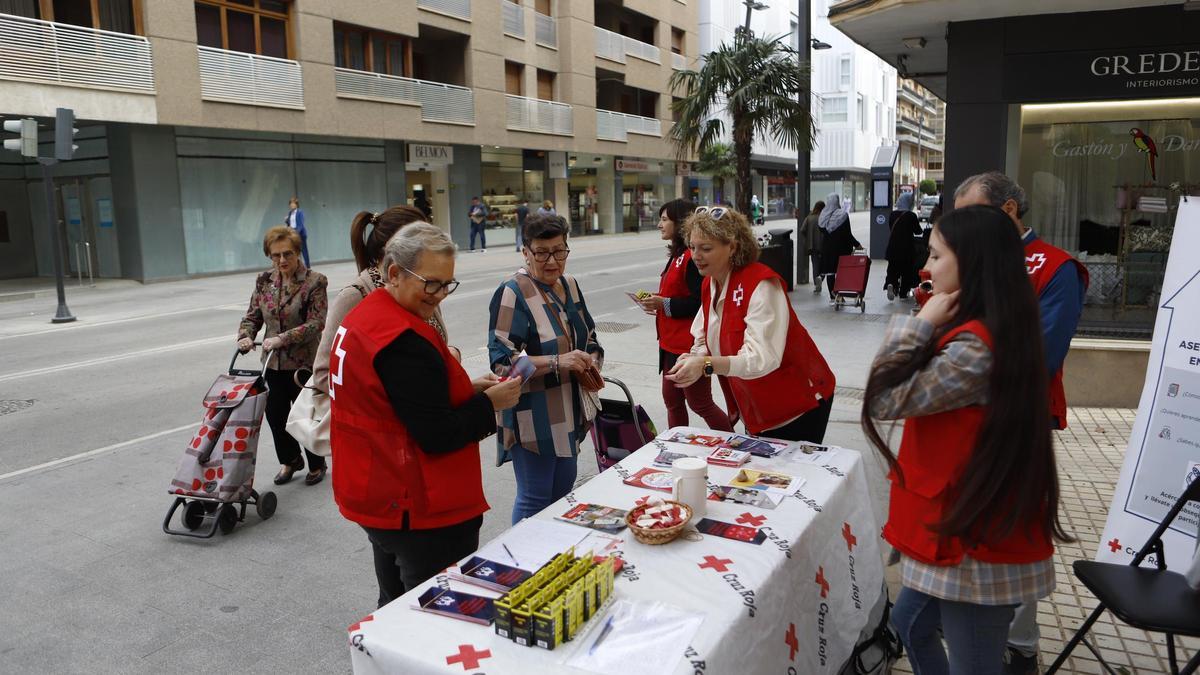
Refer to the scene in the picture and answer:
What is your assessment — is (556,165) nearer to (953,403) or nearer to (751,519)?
(751,519)

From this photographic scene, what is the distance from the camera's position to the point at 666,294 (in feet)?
18.3

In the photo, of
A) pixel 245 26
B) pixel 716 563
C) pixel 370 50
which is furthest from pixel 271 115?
pixel 716 563

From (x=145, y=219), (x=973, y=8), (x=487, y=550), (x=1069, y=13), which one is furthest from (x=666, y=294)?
(x=145, y=219)

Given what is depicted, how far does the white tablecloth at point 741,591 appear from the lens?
6.83 feet

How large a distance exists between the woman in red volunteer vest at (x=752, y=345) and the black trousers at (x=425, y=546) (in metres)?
1.14

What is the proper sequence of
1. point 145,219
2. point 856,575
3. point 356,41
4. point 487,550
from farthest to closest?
point 356,41
point 145,219
point 856,575
point 487,550

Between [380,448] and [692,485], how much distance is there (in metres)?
1.04

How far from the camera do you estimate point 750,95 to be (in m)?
14.2

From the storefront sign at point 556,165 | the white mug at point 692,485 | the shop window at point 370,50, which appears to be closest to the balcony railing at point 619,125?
the storefront sign at point 556,165

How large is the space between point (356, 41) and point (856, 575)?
25123 millimetres

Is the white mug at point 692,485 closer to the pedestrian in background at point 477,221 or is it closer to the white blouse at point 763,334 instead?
the white blouse at point 763,334

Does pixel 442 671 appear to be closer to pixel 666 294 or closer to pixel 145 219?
pixel 666 294

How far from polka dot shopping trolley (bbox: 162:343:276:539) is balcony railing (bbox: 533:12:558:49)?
1140 inches

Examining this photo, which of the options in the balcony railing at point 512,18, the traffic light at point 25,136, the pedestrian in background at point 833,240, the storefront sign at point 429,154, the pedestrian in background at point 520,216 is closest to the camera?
the traffic light at point 25,136
